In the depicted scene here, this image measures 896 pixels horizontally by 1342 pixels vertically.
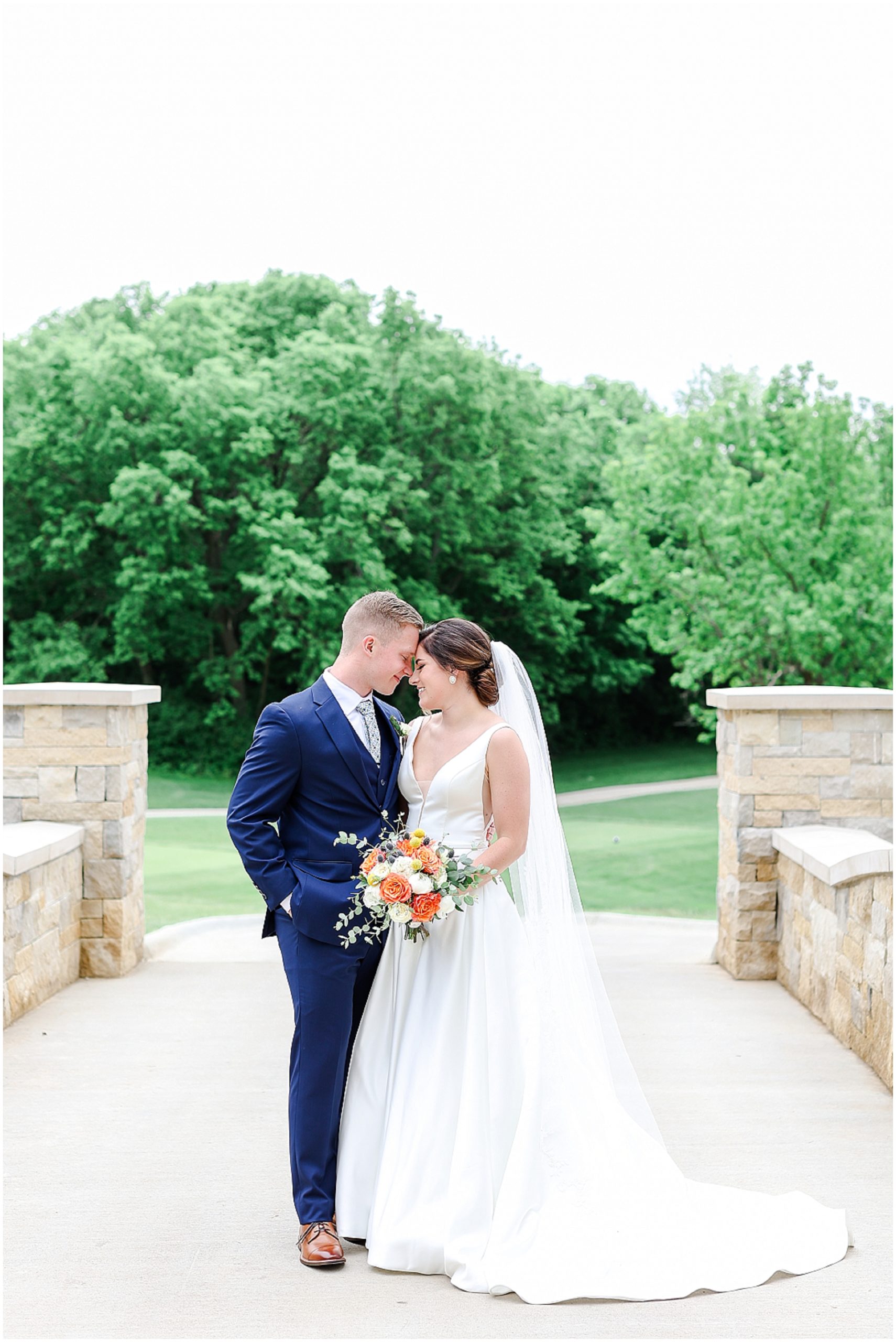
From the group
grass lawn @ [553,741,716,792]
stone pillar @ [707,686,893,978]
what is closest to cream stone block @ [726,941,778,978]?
stone pillar @ [707,686,893,978]

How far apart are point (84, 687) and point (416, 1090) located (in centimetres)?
432

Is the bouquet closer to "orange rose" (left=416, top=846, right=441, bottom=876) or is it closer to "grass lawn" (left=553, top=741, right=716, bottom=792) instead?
"orange rose" (left=416, top=846, right=441, bottom=876)

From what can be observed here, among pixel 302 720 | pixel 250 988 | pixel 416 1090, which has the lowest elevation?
pixel 250 988

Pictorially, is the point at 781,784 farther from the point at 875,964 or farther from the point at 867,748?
the point at 875,964

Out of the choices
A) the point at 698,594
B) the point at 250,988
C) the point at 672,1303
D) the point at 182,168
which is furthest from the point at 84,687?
the point at 182,168

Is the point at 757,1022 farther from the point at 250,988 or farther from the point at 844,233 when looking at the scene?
the point at 844,233

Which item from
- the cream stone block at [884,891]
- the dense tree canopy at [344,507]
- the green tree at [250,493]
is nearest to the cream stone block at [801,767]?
the cream stone block at [884,891]

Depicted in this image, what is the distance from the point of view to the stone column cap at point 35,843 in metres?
6.00

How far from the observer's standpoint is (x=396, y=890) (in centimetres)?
330

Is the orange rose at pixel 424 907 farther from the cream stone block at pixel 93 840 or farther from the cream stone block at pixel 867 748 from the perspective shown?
the cream stone block at pixel 867 748

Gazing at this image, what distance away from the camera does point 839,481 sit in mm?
20406

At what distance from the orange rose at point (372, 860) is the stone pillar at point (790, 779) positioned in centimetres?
443

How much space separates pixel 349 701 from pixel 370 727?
0.35ft

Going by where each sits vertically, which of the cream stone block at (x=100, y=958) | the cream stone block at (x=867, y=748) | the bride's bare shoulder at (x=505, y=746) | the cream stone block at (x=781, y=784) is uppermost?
the bride's bare shoulder at (x=505, y=746)
